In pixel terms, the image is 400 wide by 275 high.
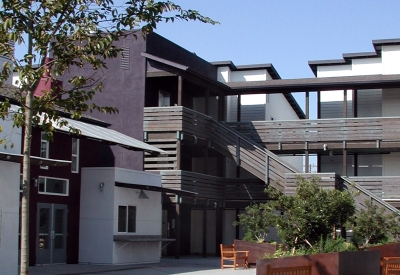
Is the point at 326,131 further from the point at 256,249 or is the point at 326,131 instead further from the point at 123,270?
the point at 123,270

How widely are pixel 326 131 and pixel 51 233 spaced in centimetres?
1422

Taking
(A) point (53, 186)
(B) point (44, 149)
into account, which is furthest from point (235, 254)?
(B) point (44, 149)

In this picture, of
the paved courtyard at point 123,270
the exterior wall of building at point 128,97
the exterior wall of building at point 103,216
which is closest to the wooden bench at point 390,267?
the paved courtyard at point 123,270

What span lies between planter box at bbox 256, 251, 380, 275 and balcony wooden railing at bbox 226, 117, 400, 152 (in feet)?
48.9

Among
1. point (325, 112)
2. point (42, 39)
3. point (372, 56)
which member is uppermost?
point (372, 56)

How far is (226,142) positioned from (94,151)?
23.5 ft

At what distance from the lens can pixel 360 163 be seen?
35906mm

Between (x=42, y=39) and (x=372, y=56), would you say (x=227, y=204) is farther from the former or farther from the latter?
(x=42, y=39)

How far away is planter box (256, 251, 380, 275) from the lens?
49.9 feet

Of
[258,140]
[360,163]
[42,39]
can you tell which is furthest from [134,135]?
[42,39]

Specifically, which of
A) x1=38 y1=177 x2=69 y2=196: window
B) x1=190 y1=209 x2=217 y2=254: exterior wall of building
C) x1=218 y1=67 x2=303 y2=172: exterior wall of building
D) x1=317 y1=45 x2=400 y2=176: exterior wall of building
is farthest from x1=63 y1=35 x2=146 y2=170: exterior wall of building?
x1=317 y1=45 x2=400 y2=176: exterior wall of building

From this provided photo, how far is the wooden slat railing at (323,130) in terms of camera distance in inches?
1254

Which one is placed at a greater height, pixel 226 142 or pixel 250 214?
pixel 226 142

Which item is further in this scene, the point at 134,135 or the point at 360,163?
the point at 360,163
